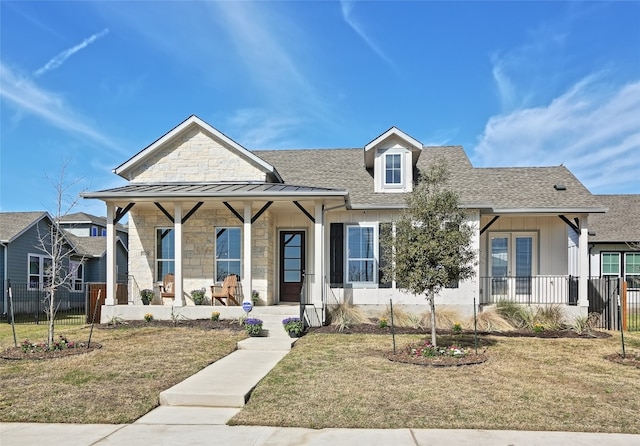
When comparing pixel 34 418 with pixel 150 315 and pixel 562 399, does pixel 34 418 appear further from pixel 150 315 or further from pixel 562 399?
pixel 150 315

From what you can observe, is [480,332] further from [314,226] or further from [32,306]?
[32,306]

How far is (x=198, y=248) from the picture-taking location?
52.6ft

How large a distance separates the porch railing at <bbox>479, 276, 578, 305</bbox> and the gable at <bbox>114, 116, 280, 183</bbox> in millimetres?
7746

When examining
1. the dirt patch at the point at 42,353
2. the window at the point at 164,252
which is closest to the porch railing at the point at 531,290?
the window at the point at 164,252

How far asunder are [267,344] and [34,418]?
18.7ft

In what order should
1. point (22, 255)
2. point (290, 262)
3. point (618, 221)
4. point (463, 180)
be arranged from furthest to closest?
point (618, 221)
point (22, 255)
point (463, 180)
point (290, 262)

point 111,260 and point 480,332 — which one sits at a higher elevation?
point 111,260

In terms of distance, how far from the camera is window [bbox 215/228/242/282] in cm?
1595

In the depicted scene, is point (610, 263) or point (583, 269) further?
point (610, 263)

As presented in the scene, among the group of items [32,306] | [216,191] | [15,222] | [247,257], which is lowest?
[32,306]

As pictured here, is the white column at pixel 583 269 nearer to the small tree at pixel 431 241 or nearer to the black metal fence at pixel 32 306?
the small tree at pixel 431 241

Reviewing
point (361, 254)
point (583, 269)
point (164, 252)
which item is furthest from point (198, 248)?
point (583, 269)

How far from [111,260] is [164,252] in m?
1.99

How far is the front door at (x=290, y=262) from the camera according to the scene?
659 inches
